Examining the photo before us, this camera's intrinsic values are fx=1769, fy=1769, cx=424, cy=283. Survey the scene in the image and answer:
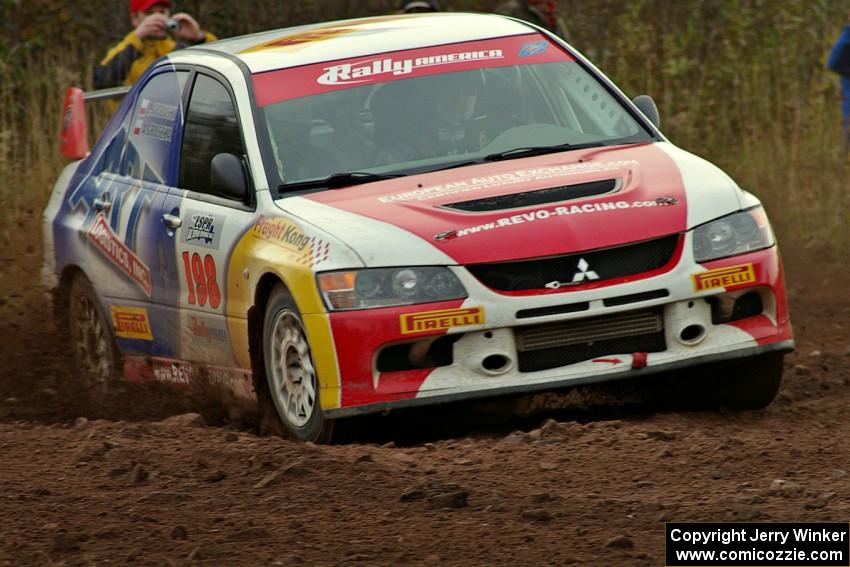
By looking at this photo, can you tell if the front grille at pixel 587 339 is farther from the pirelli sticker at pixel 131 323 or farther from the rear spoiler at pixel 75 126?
the rear spoiler at pixel 75 126

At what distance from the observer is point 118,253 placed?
851cm

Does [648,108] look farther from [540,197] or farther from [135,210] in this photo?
[135,210]

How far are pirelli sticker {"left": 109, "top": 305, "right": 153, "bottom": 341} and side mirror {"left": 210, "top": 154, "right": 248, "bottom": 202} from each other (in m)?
1.16

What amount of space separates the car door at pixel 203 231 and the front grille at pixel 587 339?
1.37 metres

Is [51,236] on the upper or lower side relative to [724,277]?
lower

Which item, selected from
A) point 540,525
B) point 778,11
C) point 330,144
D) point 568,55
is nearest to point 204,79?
point 330,144

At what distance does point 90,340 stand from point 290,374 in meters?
2.58

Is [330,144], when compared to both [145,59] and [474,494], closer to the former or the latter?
[474,494]

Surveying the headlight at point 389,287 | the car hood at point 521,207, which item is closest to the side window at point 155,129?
the car hood at point 521,207

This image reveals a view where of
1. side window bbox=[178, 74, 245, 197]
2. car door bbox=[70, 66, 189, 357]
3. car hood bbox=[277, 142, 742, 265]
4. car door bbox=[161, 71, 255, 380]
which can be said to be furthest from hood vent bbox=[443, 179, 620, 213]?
car door bbox=[70, 66, 189, 357]

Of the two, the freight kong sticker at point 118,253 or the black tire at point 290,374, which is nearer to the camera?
the black tire at point 290,374

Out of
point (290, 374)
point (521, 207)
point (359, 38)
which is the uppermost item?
point (359, 38)

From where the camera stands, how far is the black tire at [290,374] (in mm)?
6676

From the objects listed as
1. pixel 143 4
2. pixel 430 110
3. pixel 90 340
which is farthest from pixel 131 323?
pixel 143 4
